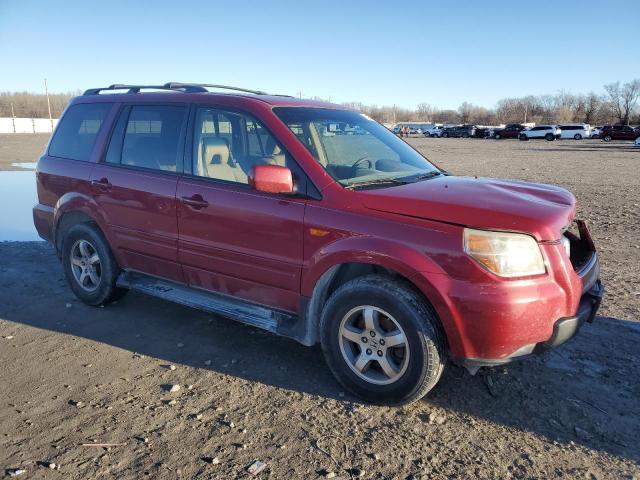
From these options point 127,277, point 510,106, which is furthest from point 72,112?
point 510,106

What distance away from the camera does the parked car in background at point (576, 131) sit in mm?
58484

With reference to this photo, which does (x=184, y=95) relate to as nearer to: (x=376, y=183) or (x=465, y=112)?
(x=376, y=183)

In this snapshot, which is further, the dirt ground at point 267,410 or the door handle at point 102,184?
the door handle at point 102,184

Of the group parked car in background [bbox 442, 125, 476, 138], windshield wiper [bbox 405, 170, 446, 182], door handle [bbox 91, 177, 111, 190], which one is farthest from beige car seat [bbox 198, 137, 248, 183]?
parked car in background [bbox 442, 125, 476, 138]

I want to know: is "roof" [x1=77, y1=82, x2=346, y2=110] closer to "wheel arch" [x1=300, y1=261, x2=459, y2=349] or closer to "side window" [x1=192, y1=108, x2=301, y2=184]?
"side window" [x1=192, y1=108, x2=301, y2=184]

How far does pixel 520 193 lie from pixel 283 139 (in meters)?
1.64

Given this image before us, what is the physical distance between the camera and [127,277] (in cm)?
478

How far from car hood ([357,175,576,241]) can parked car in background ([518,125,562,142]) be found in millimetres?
58495

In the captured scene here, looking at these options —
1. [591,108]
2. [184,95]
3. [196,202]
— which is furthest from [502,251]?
[591,108]

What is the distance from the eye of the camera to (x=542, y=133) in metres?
57.5

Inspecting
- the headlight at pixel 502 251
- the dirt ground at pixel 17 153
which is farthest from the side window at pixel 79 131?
the dirt ground at pixel 17 153

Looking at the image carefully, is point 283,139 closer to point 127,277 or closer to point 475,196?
point 475,196

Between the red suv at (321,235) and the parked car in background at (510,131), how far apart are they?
61.3 metres

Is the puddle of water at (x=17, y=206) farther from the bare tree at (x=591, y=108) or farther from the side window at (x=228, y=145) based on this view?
the bare tree at (x=591, y=108)
